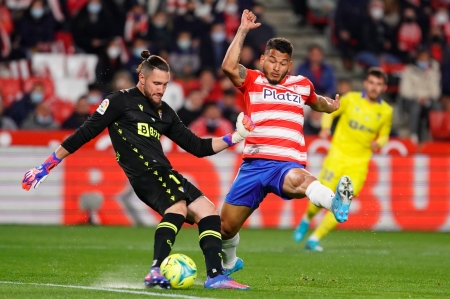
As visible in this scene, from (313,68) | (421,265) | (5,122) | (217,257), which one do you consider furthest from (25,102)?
(217,257)

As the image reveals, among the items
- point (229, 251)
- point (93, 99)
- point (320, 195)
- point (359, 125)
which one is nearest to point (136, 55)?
point (93, 99)

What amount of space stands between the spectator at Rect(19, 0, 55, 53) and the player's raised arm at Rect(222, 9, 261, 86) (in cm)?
Result: 1150

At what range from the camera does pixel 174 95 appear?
751 inches

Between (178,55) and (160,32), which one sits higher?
(160,32)

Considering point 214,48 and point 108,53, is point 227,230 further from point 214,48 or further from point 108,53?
point 214,48

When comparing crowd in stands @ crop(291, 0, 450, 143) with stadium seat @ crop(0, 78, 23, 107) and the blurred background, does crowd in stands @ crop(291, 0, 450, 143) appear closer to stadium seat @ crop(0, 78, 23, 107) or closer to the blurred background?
the blurred background

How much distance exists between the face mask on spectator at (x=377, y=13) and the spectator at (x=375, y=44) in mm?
132

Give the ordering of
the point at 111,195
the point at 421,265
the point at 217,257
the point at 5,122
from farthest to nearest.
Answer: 1. the point at 5,122
2. the point at 111,195
3. the point at 421,265
4. the point at 217,257

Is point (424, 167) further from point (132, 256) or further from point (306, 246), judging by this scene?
point (132, 256)

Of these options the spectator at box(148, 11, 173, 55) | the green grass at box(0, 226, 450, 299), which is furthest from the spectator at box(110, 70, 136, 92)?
the green grass at box(0, 226, 450, 299)

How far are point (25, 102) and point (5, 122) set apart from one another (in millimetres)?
556

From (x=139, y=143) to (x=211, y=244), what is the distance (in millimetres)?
1103

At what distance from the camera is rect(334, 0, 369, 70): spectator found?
21.8m

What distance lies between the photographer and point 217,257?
824 centimetres
